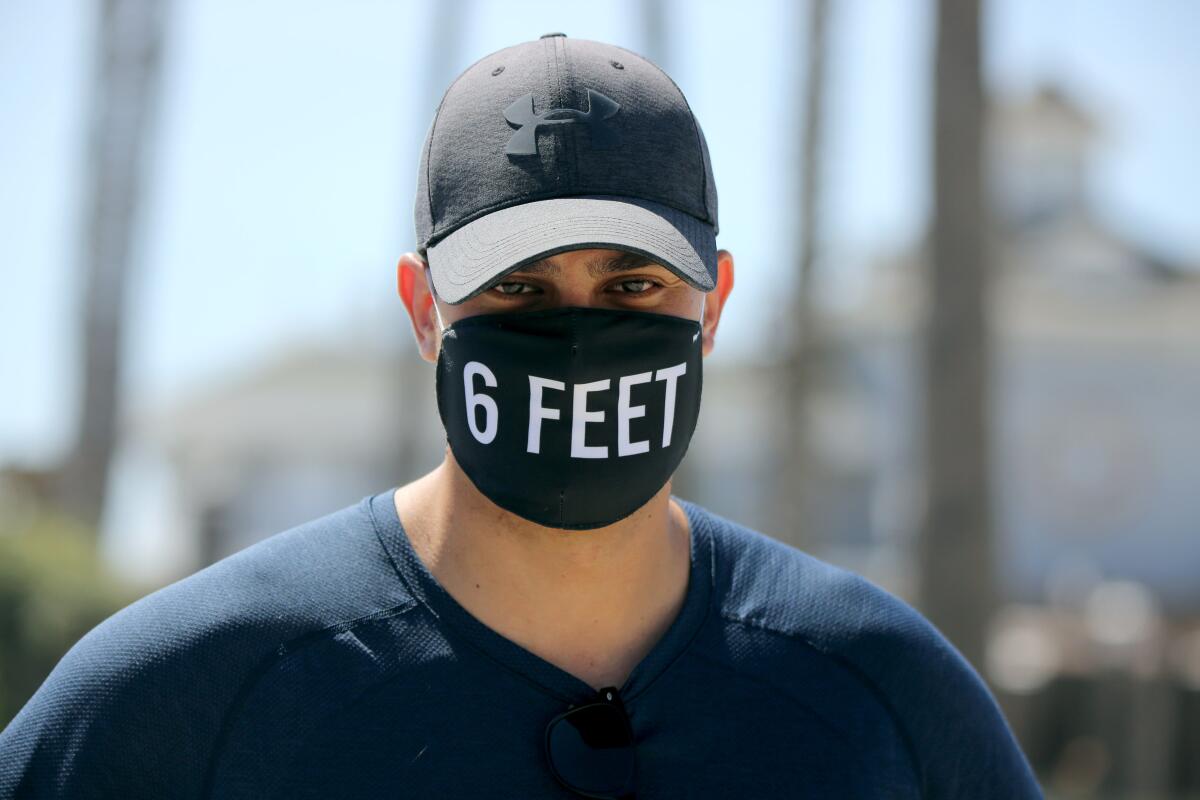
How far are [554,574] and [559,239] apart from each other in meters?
0.54

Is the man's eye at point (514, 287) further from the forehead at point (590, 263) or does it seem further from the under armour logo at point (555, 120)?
the under armour logo at point (555, 120)

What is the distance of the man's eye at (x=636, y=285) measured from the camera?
2.30 metres

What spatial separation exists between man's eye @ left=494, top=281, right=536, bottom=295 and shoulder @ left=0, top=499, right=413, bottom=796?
45 cm

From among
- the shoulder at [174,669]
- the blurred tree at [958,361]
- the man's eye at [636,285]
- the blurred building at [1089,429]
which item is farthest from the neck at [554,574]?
the blurred building at [1089,429]

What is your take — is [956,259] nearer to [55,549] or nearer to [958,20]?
Answer: [958,20]

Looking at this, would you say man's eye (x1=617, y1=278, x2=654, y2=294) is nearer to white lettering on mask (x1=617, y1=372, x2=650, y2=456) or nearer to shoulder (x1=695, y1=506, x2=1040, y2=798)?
white lettering on mask (x1=617, y1=372, x2=650, y2=456)

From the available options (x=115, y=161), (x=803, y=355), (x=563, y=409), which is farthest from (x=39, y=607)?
(x=563, y=409)

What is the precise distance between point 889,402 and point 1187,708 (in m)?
11.9

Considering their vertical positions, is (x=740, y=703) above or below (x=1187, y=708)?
above

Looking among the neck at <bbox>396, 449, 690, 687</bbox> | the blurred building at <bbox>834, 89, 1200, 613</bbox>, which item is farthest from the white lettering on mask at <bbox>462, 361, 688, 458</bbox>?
the blurred building at <bbox>834, 89, 1200, 613</bbox>

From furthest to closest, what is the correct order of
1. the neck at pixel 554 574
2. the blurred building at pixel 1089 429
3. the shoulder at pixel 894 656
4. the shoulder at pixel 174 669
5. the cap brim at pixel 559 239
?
1. the blurred building at pixel 1089 429
2. the shoulder at pixel 894 656
3. the neck at pixel 554 574
4. the cap brim at pixel 559 239
5. the shoulder at pixel 174 669

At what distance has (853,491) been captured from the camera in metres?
23.7

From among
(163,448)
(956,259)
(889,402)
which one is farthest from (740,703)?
(163,448)

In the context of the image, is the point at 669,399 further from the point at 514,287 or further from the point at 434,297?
the point at 434,297
